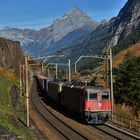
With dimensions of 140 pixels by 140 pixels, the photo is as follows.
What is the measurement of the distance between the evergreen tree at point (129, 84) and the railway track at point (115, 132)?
17.1 metres

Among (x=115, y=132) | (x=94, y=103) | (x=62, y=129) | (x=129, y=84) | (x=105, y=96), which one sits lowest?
(x=62, y=129)

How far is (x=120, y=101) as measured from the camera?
62188mm

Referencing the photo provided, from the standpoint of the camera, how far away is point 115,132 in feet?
129

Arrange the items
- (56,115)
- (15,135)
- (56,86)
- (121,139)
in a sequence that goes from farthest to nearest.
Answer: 1. (56,86)
2. (56,115)
3. (121,139)
4. (15,135)

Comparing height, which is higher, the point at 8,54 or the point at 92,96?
the point at 8,54

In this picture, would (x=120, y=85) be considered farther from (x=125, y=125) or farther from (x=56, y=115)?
(x=125, y=125)

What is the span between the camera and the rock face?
127 meters

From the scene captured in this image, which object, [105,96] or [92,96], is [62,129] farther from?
[105,96]

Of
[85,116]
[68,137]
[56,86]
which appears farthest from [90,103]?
[56,86]

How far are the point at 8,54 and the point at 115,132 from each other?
103197 mm

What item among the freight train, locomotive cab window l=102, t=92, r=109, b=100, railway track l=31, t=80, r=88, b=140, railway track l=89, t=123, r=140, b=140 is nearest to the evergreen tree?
railway track l=31, t=80, r=88, b=140

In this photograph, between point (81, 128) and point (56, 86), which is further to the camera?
point (56, 86)

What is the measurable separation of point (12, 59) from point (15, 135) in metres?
120

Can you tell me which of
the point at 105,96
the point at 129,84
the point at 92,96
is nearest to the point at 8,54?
the point at 129,84
